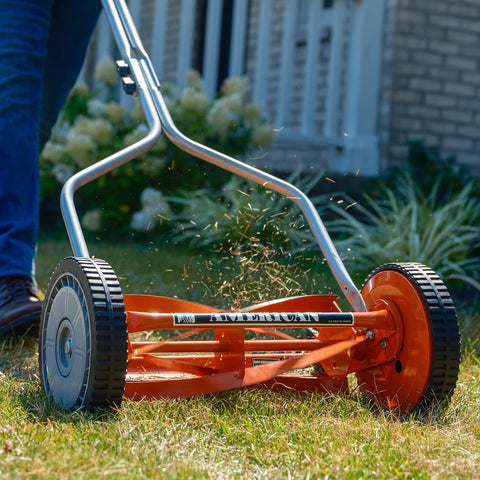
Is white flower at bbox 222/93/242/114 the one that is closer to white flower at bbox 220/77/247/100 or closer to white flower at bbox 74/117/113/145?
white flower at bbox 220/77/247/100

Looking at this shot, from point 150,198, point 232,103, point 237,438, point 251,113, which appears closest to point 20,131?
point 237,438

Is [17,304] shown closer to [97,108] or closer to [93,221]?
[93,221]

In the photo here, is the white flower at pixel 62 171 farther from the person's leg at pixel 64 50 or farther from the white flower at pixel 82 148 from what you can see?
the person's leg at pixel 64 50

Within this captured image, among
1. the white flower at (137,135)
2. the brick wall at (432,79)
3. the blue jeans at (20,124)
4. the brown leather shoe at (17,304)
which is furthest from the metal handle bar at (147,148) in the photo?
the brick wall at (432,79)

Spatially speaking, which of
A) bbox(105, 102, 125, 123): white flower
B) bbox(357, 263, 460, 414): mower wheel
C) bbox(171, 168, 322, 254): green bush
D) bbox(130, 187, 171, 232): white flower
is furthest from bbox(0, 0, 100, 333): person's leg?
bbox(105, 102, 125, 123): white flower

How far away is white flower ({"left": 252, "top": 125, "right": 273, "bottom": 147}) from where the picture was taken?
4855mm

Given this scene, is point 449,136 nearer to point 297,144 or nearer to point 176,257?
point 297,144

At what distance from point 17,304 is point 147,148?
665 millimetres

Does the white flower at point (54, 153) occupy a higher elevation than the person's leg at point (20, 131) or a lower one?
lower

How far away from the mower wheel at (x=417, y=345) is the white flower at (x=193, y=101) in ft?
10.4

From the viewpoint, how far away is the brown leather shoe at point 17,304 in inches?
83.9

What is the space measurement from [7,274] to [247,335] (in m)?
0.83

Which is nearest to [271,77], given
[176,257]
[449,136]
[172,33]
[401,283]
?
[172,33]

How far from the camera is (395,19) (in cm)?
612
